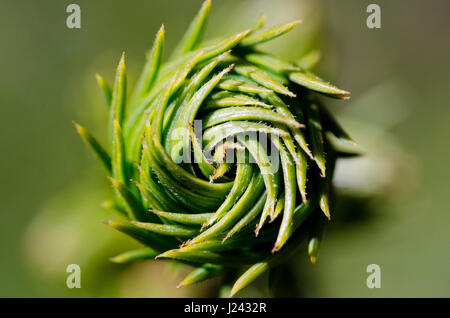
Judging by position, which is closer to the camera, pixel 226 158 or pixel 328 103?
pixel 226 158

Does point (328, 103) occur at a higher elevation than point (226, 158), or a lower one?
higher

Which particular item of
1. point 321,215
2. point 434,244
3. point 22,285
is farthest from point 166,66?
point 434,244

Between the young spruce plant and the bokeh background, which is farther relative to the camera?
the bokeh background

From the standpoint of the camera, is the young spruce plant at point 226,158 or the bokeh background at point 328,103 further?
the bokeh background at point 328,103

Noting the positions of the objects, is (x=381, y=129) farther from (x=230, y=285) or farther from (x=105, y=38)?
(x=105, y=38)
